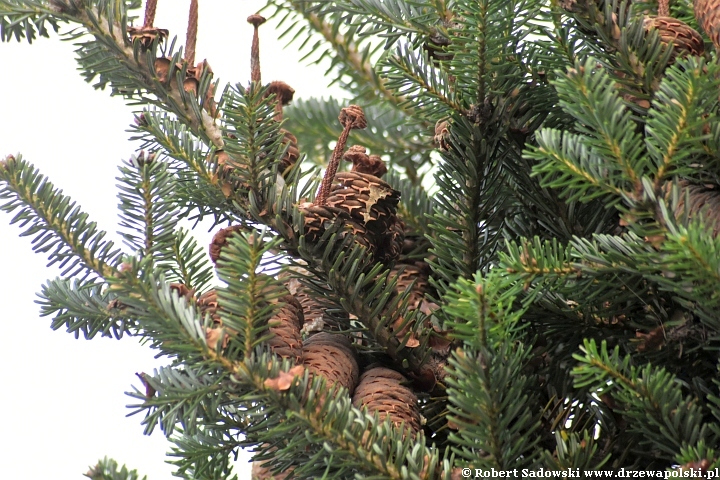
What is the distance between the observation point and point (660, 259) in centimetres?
38

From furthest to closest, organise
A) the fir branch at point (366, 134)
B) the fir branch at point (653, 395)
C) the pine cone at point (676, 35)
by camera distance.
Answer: the fir branch at point (366, 134) < the pine cone at point (676, 35) < the fir branch at point (653, 395)

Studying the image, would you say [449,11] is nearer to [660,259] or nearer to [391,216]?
[391,216]

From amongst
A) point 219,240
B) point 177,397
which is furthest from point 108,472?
point 219,240

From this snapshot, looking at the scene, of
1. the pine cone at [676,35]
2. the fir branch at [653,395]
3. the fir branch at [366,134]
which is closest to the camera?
the fir branch at [653,395]

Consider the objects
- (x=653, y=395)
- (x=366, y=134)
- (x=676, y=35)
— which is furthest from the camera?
(x=366, y=134)

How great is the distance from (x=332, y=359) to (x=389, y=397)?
40 millimetres

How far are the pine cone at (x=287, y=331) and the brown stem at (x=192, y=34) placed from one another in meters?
0.17

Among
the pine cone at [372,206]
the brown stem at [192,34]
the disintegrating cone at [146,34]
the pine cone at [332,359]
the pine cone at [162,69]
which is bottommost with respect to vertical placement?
the pine cone at [332,359]

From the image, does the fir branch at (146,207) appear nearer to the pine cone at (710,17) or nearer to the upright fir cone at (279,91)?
the upright fir cone at (279,91)

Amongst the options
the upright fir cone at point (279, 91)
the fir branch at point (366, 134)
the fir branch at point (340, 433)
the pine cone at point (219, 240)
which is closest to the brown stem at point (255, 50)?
the upright fir cone at point (279, 91)

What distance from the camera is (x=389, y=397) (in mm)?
467

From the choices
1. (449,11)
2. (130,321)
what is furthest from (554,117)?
(130,321)

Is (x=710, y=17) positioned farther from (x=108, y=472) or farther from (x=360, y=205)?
(x=108, y=472)

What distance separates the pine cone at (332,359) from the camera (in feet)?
1.51
